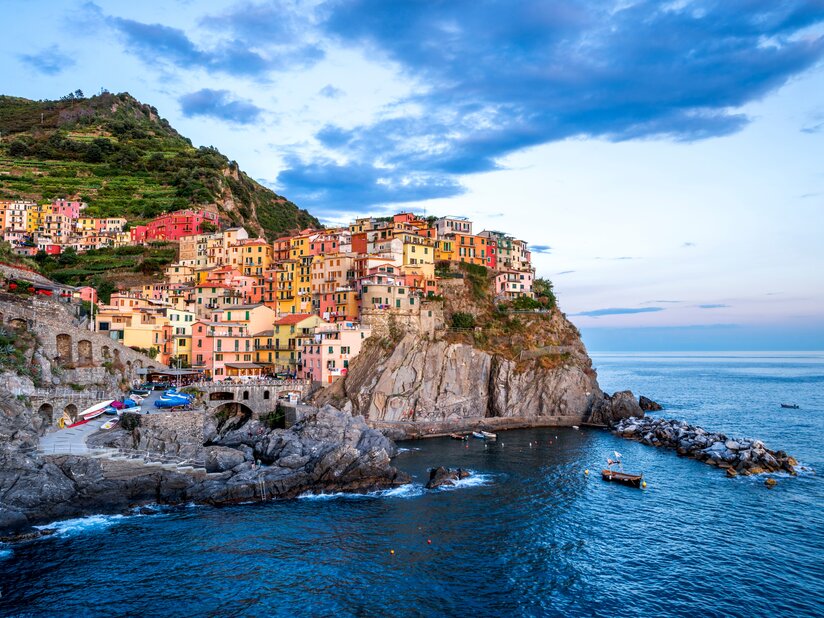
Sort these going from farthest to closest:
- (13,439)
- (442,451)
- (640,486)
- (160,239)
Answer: (160,239) < (442,451) < (640,486) < (13,439)

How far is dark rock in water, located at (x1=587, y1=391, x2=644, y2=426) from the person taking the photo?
8319 cm

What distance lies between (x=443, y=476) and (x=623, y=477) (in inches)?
647

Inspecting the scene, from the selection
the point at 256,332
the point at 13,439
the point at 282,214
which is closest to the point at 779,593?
the point at 13,439

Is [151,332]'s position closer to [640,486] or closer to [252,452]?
[252,452]

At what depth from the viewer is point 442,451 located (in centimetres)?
6506

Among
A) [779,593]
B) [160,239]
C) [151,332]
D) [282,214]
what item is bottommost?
[779,593]

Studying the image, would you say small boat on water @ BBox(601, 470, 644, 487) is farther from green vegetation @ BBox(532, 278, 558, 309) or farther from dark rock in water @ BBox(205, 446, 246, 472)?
green vegetation @ BBox(532, 278, 558, 309)

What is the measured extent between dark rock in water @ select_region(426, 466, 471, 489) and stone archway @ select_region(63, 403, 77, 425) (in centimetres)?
3207

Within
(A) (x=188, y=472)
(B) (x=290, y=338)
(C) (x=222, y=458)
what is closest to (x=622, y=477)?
(C) (x=222, y=458)

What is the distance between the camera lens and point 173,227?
115 meters

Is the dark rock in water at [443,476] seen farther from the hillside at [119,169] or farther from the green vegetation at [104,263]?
the hillside at [119,169]

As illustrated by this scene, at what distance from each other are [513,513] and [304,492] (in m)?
16.5

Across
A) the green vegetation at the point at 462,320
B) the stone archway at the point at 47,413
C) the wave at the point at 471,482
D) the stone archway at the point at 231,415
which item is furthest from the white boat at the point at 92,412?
the green vegetation at the point at 462,320

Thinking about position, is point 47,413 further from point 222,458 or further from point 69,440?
point 222,458
